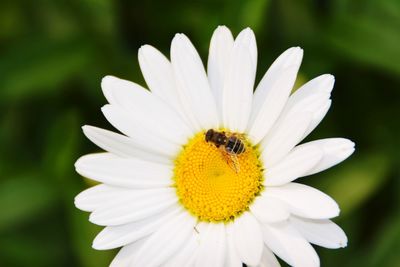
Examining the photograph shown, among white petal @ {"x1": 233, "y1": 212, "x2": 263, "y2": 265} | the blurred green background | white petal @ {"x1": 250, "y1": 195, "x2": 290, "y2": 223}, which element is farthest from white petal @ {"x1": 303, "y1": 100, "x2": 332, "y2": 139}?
the blurred green background

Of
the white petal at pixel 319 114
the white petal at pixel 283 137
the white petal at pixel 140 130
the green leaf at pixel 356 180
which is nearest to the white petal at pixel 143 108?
the white petal at pixel 140 130

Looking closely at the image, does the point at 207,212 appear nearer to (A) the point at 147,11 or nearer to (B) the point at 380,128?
(B) the point at 380,128

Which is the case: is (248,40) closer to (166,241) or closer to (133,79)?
(166,241)

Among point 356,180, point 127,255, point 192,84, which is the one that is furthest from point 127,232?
point 356,180

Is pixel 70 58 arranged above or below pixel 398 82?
above

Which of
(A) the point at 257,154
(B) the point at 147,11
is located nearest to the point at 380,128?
(A) the point at 257,154

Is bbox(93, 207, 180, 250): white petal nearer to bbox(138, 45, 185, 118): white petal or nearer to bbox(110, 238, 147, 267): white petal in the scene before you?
bbox(110, 238, 147, 267): white petal

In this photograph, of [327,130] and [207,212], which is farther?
[327,130]
